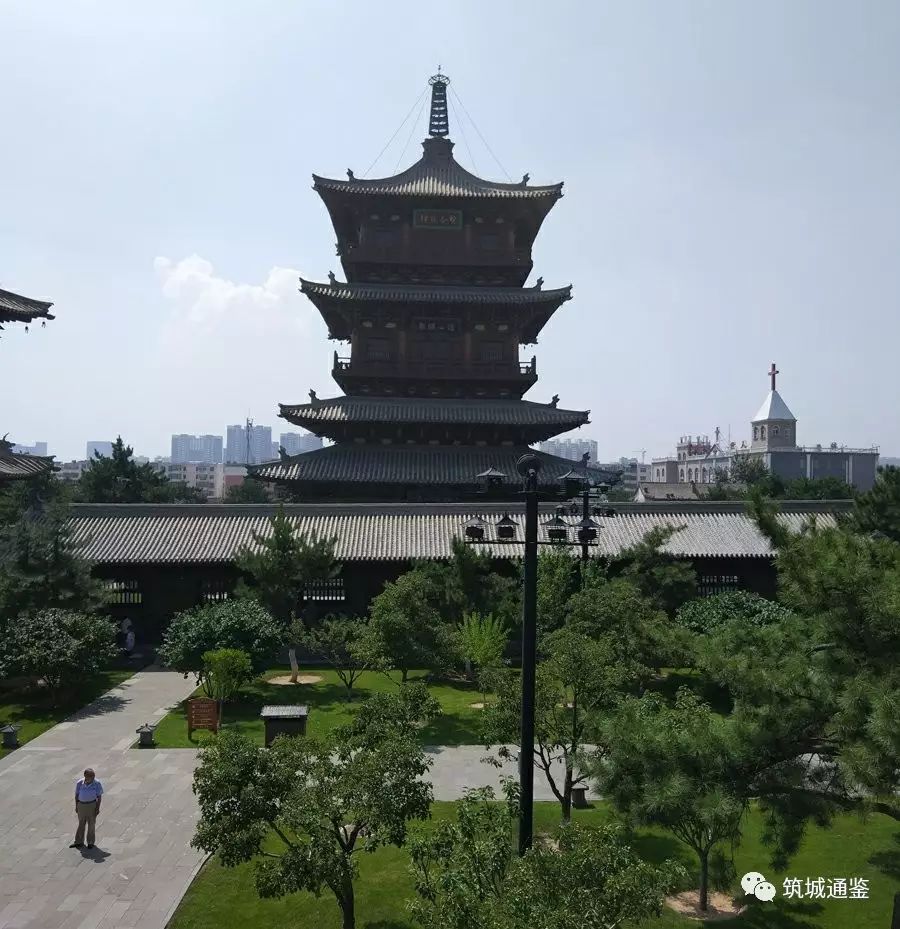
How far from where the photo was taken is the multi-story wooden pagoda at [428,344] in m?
30.4

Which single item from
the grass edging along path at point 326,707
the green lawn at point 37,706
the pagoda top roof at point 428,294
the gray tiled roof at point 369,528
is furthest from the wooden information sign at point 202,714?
the pagoda top roof at point 428,294

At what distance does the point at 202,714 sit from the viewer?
1736cm

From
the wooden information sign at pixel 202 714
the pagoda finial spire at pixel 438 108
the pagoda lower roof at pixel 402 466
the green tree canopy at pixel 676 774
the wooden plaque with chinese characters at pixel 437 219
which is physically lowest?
the wooden information sign at pixel 202 714

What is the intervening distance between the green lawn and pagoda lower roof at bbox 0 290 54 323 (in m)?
10.4

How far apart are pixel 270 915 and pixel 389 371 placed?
79.3ft

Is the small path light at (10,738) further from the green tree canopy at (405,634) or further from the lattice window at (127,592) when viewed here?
the lattice window at (127,592)

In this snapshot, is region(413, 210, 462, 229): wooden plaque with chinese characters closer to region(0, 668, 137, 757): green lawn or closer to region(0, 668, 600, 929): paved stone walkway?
region(0, 668, 137, 757): green lawn

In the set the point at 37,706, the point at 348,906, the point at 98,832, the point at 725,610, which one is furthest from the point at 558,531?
the point at 37,706

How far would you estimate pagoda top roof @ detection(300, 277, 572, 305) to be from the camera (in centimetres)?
3136

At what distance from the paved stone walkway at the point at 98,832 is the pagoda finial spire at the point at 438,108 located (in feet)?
104

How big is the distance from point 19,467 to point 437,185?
2098 cm

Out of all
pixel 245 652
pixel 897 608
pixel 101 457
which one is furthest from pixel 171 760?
pixel 101 457

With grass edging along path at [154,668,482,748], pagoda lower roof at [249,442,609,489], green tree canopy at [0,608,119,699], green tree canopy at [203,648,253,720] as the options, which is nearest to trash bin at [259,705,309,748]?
grass edging along path at [154,668,482,748]

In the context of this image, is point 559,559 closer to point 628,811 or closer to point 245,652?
point 245,652
